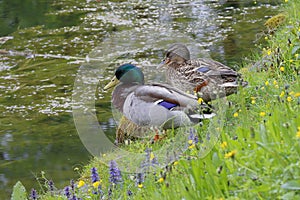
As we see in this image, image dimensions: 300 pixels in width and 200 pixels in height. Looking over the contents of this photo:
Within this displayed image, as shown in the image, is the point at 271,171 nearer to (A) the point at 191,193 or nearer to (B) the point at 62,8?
(A) the point at 191,193

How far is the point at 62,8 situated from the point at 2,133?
630cm

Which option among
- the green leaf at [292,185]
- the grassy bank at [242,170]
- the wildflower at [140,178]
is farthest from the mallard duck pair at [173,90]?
the green leaf at [292,185]

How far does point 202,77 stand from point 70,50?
5.43 meters

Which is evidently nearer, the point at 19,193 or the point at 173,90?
the point at 19,193

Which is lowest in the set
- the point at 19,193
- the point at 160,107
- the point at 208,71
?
the point at 19,193

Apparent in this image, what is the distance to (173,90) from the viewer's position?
544 centimetres

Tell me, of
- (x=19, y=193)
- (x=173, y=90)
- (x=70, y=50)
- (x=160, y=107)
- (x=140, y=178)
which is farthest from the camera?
(x=70, y=50)

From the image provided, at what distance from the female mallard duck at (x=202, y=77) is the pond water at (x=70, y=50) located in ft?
4.54

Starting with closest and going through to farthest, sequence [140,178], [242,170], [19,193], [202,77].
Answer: [242,170]
[140,178]
[19,193]
[202,77]

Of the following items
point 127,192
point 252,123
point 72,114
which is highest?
point 252,123

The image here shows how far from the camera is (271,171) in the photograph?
2.86 metres

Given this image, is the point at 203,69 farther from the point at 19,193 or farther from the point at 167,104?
the point at 19,193

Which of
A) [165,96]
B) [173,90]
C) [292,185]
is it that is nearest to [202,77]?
[173,90]

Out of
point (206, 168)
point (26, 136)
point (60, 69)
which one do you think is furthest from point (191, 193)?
point (60, 69)
